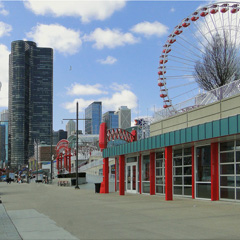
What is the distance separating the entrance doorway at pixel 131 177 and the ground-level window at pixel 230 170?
11.9 metres

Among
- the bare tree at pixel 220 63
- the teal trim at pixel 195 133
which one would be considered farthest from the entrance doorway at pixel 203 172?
the bare tree at pixel 220 63

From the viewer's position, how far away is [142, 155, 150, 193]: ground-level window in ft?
98.1

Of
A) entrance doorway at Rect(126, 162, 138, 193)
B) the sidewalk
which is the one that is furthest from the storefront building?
the sidewalk

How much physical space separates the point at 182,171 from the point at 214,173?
3870 mm

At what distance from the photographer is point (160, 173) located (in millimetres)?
28031

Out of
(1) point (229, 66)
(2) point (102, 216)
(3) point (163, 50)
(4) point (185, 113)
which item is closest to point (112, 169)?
(1) point (229, 66)

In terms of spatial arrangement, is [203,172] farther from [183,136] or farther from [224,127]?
[224,127]

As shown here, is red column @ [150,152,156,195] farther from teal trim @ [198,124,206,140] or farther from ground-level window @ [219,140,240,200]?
teal trim @ [198,124,206,140]

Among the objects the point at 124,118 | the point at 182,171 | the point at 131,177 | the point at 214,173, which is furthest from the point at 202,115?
the point at 124,118

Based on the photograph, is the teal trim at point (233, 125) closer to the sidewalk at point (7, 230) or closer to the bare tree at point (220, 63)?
the sidewalk at point (7, 230)

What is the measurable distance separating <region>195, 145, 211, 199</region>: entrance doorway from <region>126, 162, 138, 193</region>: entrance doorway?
956cm

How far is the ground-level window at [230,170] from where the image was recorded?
19422mm

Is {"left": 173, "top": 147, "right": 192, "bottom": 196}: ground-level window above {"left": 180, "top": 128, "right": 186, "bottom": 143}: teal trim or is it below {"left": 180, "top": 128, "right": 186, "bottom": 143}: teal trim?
below

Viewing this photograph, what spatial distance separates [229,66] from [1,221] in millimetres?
38853
